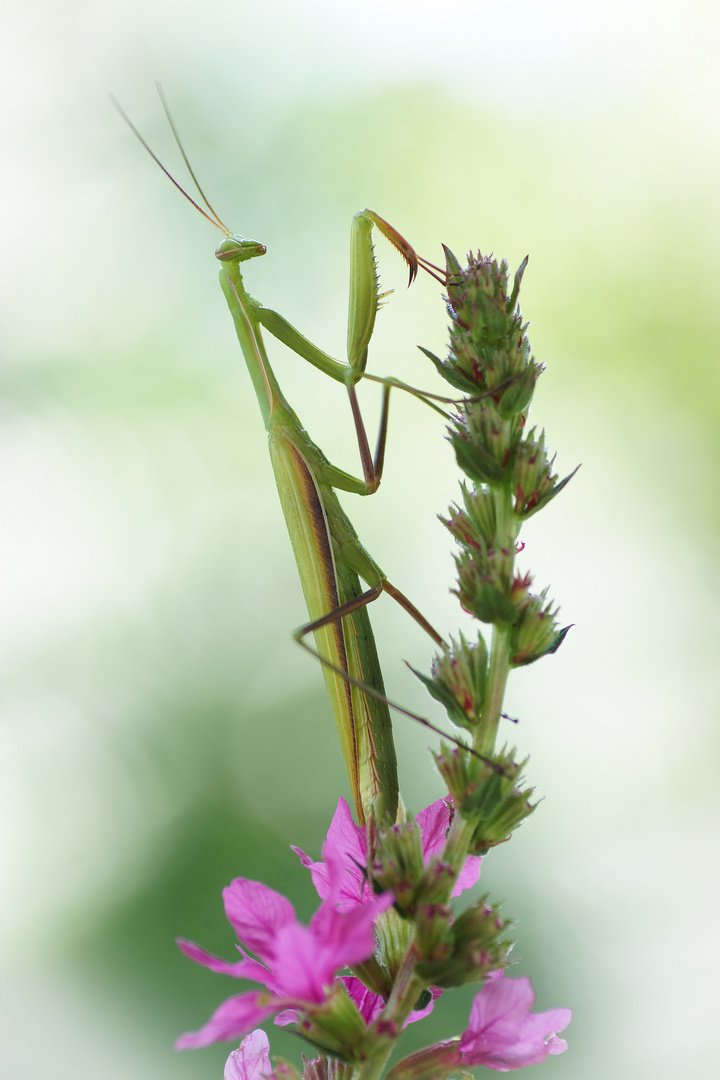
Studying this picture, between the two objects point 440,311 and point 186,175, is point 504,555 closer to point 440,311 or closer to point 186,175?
point 440,311

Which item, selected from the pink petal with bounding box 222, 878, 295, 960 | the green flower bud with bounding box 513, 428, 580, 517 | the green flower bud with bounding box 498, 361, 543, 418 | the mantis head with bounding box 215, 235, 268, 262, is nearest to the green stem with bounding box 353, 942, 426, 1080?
the pink petal with bounding box 222, 878, 295, 960

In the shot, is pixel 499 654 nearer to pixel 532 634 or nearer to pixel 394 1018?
pixel 532 634

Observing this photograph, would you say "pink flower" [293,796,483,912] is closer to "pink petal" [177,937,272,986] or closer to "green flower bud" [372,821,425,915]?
"green flower bud" [372,821,425,915]

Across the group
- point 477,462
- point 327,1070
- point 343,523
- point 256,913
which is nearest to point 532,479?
point 477,462

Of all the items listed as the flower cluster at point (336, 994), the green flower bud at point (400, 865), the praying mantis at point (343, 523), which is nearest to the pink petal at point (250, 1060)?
the flower cluster at point (336, 994)

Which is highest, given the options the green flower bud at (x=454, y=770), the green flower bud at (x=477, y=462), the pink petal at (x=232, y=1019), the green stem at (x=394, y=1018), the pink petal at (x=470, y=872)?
the green flower bud at (x=477, y=462)

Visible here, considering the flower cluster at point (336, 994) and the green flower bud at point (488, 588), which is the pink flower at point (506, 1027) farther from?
the green flower bud at point (488, 588)
